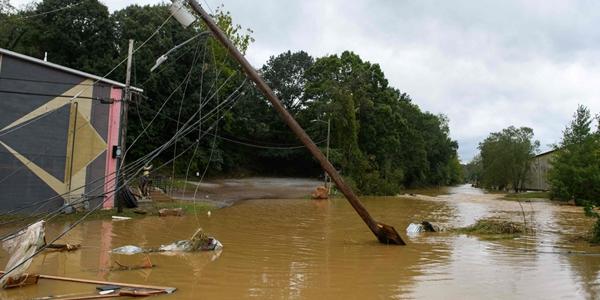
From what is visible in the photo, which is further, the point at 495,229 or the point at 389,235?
the point at 495,229

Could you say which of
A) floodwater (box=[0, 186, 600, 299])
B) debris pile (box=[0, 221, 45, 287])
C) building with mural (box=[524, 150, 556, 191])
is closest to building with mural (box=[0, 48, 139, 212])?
floodwater (box=[0, 186, 600, 299])

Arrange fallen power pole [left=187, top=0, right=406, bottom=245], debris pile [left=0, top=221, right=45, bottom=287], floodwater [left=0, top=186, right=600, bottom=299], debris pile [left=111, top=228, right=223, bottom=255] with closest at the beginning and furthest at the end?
debris pile [left=0, top=221, right=45, bottom=287], floodwater [left=0, top=186, right=600, bottom=299], debris pile [left=111, top=228, right=223, bottom=255], fallen power pole [left=187, top=0, right=406, bottom=245]

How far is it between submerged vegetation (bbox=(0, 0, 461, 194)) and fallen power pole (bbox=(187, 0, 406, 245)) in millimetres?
10661

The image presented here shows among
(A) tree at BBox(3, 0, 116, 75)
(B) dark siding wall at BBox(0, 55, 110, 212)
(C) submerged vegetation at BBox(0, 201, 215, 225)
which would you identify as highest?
(A) tree at BBox(3, 0, 116, 75)

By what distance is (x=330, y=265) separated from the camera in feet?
32.6

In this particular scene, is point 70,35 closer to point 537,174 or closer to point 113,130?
point 113,130

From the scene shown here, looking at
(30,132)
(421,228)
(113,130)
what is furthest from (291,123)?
(30,132)

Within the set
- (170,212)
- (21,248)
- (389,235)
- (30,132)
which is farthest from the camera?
(170,212)

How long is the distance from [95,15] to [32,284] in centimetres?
3635

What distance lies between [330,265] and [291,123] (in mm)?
3628

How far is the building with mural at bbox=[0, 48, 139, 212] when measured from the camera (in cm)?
1683

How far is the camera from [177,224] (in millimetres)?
16516

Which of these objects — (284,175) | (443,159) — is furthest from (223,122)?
(443,159)

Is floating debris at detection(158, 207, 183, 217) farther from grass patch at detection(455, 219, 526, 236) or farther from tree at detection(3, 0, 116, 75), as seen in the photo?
tree at detection(3, 0, 116, 75)
